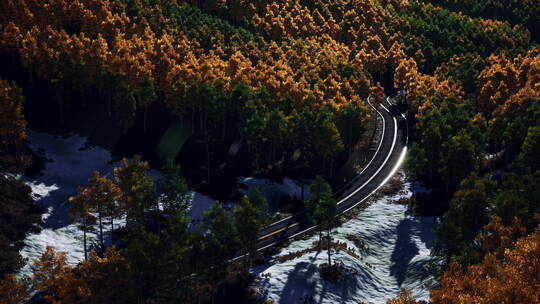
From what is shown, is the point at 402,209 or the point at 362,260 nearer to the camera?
the point at 362,260

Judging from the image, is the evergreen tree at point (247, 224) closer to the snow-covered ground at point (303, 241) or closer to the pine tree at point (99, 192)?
the snow-covered ground at point (303, 241)

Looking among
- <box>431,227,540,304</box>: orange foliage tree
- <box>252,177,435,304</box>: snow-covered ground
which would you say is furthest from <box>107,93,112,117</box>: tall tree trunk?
<box>431,227,540,304</box>: orange foliage tree

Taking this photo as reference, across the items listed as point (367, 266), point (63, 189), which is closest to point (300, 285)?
point (367, 266)

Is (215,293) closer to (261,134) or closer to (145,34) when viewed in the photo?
(261,134)

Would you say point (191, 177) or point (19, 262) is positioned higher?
point (191, 177)

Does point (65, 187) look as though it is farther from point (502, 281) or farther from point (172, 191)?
point (502, 281)

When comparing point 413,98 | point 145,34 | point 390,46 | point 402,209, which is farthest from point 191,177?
point 390,46
